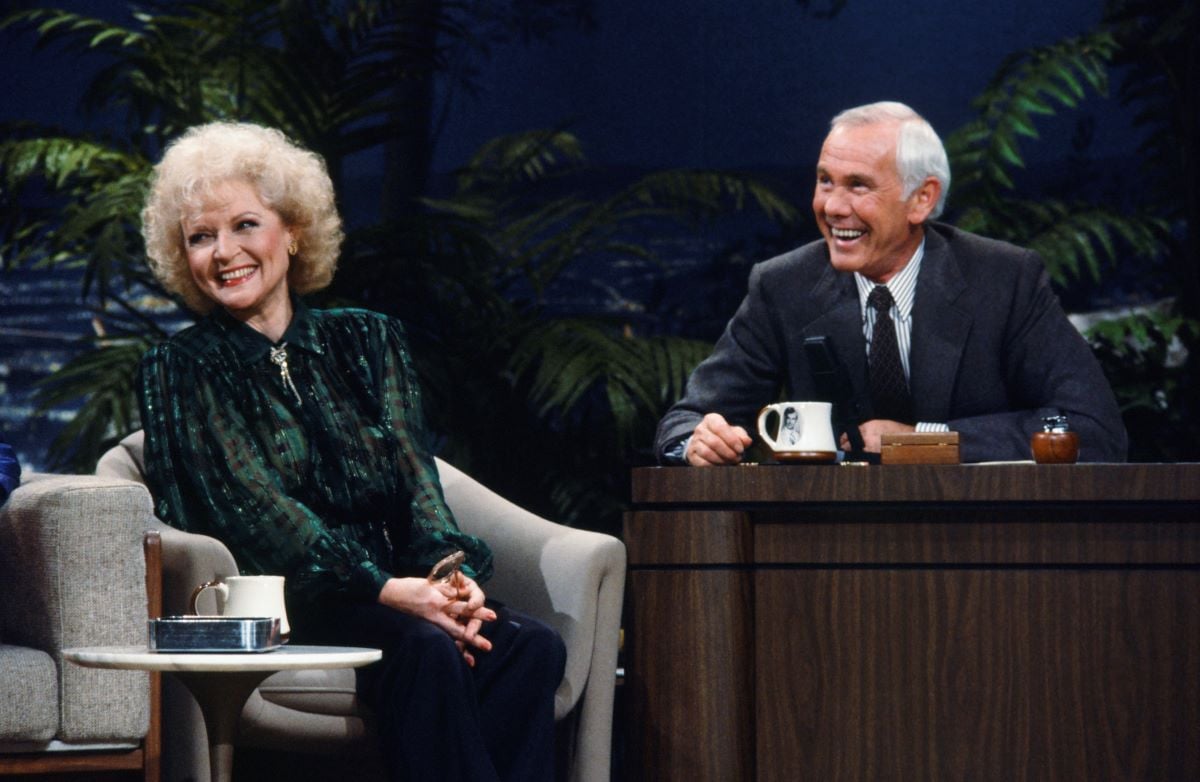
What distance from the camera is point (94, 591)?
2.51 m

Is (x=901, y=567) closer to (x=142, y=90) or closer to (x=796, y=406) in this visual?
(x=796, y=406)

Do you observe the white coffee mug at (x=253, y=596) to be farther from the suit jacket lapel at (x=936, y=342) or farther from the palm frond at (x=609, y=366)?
the palm frond at (x=609, y=366)

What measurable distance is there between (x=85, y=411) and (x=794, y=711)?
249 cm

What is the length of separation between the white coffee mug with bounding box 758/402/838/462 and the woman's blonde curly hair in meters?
1.02

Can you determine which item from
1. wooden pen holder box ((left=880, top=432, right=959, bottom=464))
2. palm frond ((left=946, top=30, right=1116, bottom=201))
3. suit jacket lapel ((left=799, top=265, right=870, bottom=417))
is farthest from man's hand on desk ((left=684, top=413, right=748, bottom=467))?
palm frond ((left=946, top=30, right=1116, bottom=201))

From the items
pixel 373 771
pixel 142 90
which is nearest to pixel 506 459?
pixel 142 90

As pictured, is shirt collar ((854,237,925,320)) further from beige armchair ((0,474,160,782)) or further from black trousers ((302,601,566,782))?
beige armchair ((0,474,160,782))

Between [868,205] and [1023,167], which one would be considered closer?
[868,205]

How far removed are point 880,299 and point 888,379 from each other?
168 millimetres

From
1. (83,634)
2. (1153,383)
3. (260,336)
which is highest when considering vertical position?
(260,336)

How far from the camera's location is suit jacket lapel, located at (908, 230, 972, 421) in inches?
121

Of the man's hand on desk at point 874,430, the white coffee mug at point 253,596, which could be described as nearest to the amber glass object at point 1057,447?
the man's hand on desk at point 874,430

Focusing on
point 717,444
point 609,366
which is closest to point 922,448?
point 717,444

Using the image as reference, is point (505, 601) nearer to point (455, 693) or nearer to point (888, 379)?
point (455, 693)
